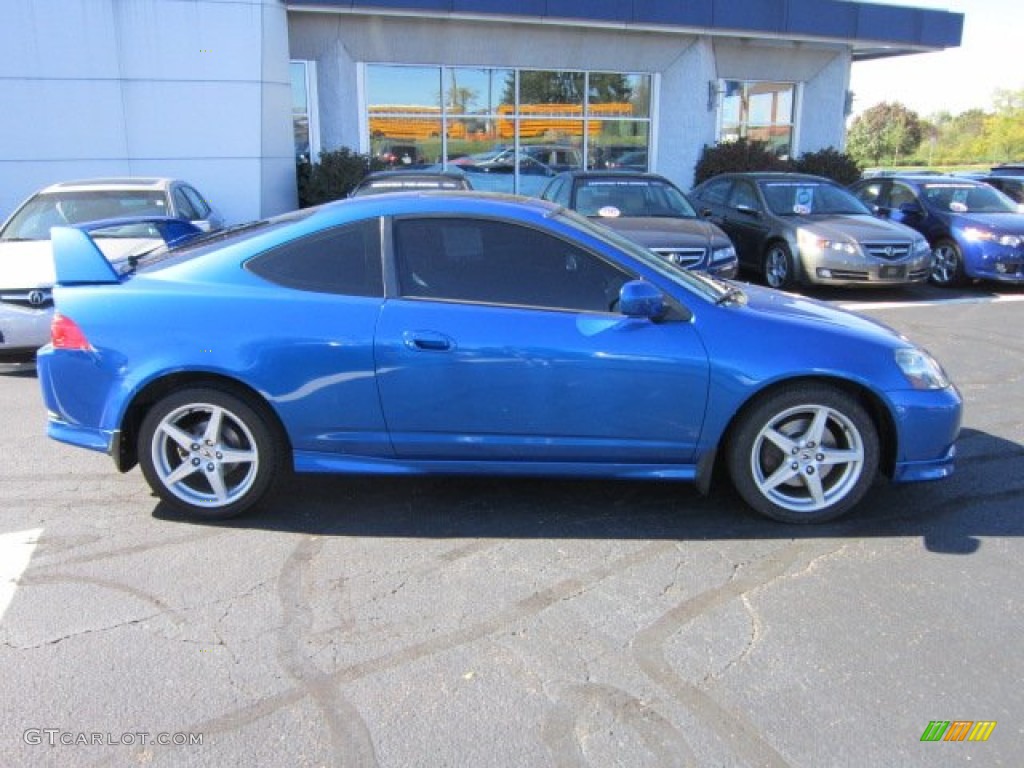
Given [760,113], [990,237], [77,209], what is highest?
[760,113]

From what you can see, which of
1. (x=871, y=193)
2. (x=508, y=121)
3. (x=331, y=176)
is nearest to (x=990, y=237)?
(x=871, y=193)

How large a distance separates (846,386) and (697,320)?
0.78 metres

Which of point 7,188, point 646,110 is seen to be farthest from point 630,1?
point 7,188

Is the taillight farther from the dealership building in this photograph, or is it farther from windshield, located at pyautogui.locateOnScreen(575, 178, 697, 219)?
the dealership building

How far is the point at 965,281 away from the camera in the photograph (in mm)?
11641

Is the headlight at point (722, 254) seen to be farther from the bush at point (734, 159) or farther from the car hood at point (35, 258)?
the bush at point (734, 159)

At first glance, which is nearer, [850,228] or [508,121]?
[850,228]

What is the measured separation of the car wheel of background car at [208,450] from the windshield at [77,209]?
4659 millimetres

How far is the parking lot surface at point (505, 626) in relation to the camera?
252 cm

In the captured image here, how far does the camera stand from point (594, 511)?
4105 mm

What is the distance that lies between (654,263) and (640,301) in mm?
456

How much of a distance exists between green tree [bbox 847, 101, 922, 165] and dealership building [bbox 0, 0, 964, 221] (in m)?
40.1

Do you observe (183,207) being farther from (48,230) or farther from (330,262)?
(330,262)

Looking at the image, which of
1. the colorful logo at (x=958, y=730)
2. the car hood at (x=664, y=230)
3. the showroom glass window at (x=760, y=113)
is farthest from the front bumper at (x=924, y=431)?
the showroom glass window at (x=760, y=113)
